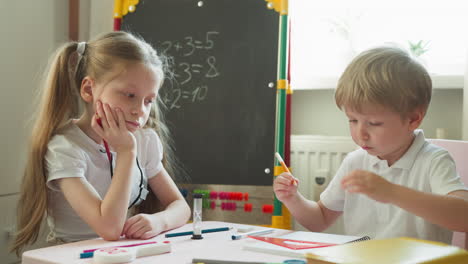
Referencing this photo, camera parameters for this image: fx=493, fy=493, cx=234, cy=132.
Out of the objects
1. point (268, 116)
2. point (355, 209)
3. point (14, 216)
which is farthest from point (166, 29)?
point (355, 209)

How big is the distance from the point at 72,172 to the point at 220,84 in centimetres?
107

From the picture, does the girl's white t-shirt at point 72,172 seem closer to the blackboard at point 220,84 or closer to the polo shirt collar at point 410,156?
the polo shirt collar at point 410,156

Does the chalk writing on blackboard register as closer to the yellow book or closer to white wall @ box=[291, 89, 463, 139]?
white wall @ box=[291, 89, 463, 139]

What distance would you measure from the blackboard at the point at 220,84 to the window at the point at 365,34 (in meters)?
0.32

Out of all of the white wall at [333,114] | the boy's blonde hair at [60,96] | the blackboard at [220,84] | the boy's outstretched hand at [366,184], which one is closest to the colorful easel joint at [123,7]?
the blackboard at [220,84]

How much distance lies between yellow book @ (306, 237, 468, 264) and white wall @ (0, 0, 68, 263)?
158cm

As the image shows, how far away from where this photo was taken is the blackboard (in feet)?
6.65

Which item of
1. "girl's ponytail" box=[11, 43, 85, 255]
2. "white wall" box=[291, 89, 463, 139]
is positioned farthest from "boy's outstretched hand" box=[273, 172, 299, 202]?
"white wall" box=[291, 89, 463, 139]

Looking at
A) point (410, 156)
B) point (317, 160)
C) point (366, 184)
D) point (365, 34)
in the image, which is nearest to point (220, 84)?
point (317, 160)

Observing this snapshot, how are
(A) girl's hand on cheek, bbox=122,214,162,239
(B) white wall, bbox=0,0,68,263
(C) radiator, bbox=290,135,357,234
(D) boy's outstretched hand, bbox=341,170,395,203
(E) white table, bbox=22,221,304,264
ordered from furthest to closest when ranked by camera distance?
(C) radiator, bbox=290,135,357,234 < (B) white wall, bbox=0,0,68,263 < (A) girl's hand on cheek, bbox=122,214,162,239 < (D) boy's outstretched hand, bbox=341,170,395,203 < (E) white table, bbox=22,221,304,264

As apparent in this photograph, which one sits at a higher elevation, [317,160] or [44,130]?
[44,130]

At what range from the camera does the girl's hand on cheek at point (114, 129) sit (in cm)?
115

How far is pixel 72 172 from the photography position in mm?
1125

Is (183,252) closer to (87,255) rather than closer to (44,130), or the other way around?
(87,255)
